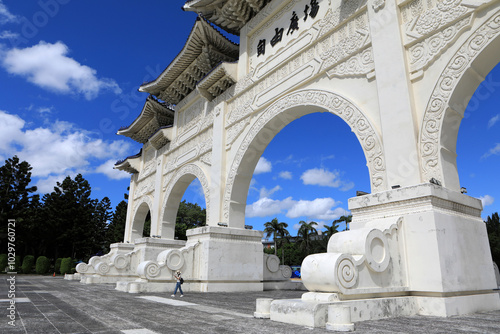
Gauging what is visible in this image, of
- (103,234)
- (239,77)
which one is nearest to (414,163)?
(239,77)

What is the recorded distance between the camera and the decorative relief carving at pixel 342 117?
18.2 feet

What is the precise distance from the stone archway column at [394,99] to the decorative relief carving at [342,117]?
235mm

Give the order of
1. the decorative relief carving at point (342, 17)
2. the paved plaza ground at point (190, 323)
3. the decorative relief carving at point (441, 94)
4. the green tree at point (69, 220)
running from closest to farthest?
the paved plaza ground at point (190, 323)
the decorative relief carving at point (441, 94)
the decorative relief carving at point (342, 17)
the green tree at point (69, 220)

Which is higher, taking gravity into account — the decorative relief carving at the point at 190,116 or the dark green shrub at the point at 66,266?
the decorative relief carving at the point at 190,116

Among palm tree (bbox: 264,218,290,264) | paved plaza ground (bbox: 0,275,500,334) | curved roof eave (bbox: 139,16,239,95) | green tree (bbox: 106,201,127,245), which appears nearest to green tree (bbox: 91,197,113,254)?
green tree (bbox: 106,201,127,245)

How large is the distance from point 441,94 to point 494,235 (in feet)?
89.6

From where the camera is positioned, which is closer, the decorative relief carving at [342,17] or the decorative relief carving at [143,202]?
the decorative relief carving at [342,17]

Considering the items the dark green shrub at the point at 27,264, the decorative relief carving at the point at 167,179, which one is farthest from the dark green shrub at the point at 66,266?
the decorative relief carving at the point at 167,179

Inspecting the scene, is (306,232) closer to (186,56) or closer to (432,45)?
(186,56)

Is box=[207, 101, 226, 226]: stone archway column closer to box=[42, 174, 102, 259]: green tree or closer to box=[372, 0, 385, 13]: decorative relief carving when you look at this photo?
box=[372, 0, 385, 13]: decorative relief carving

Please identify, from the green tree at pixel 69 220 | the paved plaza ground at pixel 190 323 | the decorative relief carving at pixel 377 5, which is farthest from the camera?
the green tree at pixel 69 220

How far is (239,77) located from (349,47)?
→ 4116mm

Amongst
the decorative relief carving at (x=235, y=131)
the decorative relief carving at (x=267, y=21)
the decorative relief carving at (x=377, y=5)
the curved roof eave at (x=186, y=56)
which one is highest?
the curved roof eave at (x=186, y=56)

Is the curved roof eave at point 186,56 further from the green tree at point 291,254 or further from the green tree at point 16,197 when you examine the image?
the green tree at point 291,254
